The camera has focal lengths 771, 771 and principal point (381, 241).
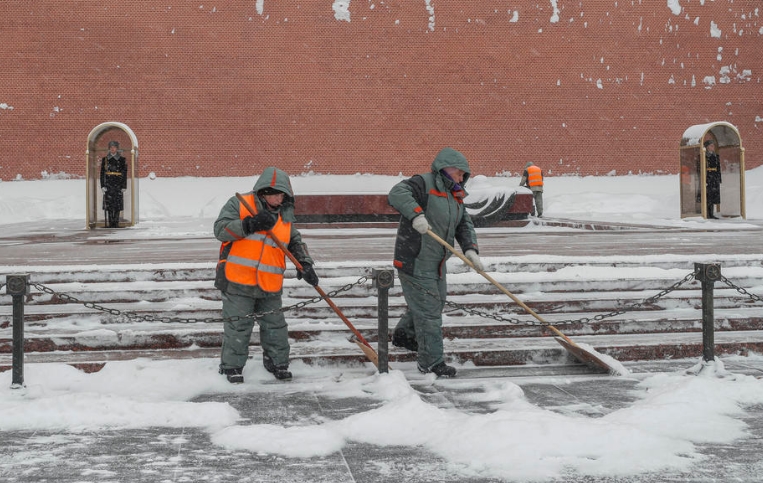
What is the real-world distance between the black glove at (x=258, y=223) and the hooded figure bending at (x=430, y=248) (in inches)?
29.6

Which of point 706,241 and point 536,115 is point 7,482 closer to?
point 706,241

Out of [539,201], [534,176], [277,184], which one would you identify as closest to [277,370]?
[277,184]

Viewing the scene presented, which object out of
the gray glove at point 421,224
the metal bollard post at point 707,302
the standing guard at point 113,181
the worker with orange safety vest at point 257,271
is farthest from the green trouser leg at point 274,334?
the standing guard at point 113,181

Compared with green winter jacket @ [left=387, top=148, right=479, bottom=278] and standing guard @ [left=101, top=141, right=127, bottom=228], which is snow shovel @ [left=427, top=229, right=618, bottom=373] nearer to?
green winter jacket @ [left=387, top=148, right=479, bottom=278]

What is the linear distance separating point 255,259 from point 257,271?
7cm

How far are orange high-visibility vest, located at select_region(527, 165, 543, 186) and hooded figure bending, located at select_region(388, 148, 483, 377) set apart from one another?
11.9m

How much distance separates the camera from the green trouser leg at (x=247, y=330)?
14.9 feet

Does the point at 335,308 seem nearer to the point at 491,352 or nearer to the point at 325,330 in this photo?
the point at 325,330

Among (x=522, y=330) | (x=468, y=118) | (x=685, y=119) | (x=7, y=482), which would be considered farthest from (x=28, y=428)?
(x=685, y=119)

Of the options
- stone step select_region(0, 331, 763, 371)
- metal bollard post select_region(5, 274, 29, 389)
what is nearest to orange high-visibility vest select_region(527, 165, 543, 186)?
stone step select_region(0, 331, 763, 371)

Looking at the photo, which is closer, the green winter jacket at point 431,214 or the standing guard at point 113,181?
the green winter jacket at point 431,214

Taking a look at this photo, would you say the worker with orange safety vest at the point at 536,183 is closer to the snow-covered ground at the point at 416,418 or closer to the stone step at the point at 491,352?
the stone step at the point at 491,352

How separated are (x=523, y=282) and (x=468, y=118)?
48.1 ft

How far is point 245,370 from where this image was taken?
474cm
